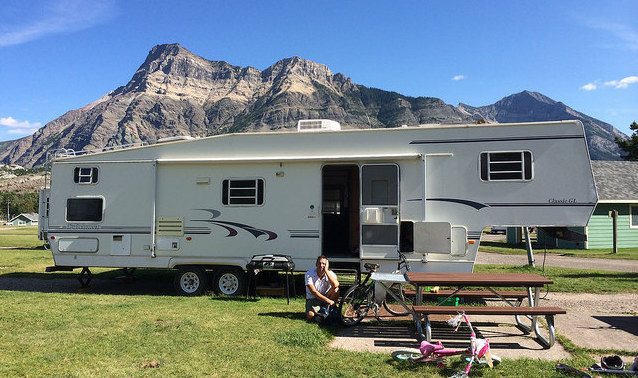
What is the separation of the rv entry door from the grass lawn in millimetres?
1845

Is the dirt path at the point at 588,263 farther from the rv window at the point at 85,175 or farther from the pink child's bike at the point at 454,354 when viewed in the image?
the rv window at the point at 85,175

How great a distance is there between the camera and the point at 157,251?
31.5 ft

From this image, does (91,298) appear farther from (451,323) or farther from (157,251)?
(451,323)

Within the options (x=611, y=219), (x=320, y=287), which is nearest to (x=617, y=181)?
(x=611, y=219)

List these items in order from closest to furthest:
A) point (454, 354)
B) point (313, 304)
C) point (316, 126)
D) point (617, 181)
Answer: point (454, 354)
point (313, 304)
point (316, 126)
point (617, 181)

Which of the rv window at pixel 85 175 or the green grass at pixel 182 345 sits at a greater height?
the rv window at pixel 85 175

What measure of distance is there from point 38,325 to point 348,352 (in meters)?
4.57

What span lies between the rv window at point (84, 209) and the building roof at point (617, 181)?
71.1 ft

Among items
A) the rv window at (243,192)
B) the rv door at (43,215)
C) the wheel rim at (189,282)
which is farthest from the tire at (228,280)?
the rv door at (43,215)

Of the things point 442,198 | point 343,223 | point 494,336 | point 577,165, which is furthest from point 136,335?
point 577,165

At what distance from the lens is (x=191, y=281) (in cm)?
964

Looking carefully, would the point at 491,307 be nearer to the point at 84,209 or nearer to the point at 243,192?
the point at 243,192

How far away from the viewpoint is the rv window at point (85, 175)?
9961mm

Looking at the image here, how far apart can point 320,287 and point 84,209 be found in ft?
19.3
